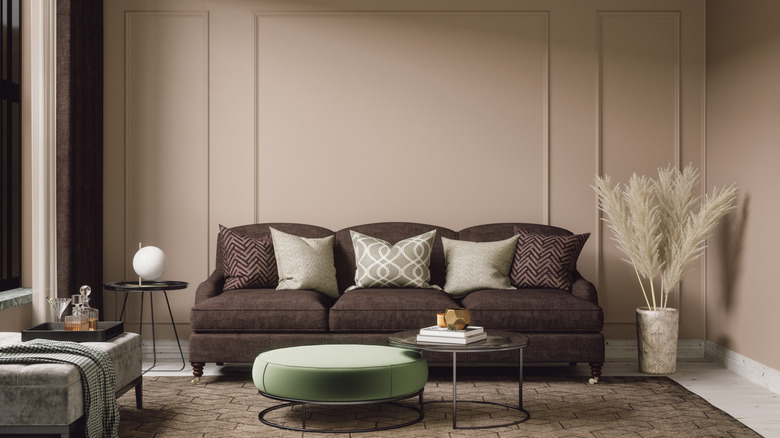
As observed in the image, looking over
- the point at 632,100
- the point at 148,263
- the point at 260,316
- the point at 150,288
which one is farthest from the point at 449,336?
the point at 632,100

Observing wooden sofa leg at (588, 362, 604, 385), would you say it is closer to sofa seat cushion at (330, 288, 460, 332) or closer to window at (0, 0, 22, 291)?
sofa seat cushion at (330, 288, 460, 332)

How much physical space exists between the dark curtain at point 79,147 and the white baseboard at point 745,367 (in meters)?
4.33

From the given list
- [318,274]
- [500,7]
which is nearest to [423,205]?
[318,274]

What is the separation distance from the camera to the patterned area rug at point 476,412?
3.49 meters

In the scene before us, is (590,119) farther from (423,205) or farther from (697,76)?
(423,205)

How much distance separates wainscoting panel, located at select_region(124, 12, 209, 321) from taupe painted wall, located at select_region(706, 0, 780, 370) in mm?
3653

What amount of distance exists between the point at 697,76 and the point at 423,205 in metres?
2.22

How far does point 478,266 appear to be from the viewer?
500 centimetres

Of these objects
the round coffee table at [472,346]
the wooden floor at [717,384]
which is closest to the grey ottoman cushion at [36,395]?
the round coffee table at [472,346]

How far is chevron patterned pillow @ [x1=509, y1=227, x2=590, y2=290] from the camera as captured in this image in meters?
4.98

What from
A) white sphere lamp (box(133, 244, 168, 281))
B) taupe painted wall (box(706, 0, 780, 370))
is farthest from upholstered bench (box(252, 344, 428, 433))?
taupe painted wall (box(706, 0, 780, 370))

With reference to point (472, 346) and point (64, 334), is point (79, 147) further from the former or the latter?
point (472, 346)

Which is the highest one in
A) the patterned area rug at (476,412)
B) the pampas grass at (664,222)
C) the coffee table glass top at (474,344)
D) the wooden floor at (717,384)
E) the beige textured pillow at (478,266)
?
the pampas grass at (664,222)

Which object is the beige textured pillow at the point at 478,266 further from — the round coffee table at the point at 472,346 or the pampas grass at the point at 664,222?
the round coffee table at the point at 472,346
